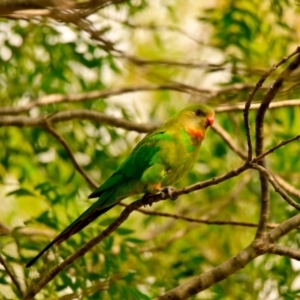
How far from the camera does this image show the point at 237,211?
6.62 m

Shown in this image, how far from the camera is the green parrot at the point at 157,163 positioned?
173 inches

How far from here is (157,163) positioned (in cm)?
445

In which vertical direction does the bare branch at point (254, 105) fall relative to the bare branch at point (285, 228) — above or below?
above

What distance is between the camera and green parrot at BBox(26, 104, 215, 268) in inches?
173

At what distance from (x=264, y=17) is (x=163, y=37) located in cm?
270

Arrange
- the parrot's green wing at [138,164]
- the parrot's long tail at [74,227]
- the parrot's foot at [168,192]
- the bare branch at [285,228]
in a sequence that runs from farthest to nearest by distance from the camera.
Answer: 1. the parrot's green wing at [138,164]
2. the parrot's long tail at [74,227]
3. the parrot's foot at [168,192]
4. the bare branch at [285,228]

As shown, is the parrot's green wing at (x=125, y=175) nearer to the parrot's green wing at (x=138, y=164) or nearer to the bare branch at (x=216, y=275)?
the parrot's green wing at (x=138, y=164)

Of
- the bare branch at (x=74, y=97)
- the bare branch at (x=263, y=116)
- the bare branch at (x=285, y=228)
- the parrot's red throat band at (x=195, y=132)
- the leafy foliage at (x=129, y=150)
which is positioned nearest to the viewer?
the bare branch at (x=263, y=116)

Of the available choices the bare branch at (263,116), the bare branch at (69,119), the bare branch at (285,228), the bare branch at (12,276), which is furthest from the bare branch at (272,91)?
the bare branch at (69,119)

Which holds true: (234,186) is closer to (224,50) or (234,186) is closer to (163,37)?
(224,50)

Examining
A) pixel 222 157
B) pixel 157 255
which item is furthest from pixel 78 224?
pixel 222 157

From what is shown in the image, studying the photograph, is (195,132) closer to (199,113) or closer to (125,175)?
(199,113)

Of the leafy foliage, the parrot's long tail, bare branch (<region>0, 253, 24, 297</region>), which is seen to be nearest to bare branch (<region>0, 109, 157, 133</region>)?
the leafy foliage

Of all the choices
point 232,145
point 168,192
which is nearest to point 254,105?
point 232,145
